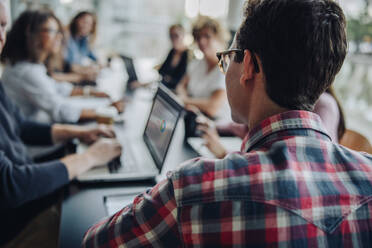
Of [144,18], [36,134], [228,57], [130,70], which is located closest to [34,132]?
[36,134]

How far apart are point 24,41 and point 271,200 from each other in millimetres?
1800

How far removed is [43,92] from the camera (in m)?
1.74

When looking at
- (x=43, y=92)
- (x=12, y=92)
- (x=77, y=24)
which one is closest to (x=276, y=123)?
(x=43, y=92)

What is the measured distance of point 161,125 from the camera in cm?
123

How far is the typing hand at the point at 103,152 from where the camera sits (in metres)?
1.16

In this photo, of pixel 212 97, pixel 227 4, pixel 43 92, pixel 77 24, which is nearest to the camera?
pixel 43 92

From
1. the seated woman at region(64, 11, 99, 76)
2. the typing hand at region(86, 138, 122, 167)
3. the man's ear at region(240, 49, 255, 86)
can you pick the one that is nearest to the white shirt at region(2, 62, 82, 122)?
the typing hand at region(86, 138, 122, 167)

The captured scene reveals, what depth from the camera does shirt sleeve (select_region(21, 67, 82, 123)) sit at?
1.72m

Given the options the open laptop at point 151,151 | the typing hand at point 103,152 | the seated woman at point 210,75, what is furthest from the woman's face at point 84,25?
the typing hand at point 103,152

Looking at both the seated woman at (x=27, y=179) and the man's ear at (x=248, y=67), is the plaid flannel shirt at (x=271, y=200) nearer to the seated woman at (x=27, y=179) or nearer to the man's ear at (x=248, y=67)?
the man's ear at (x=248, y=67)

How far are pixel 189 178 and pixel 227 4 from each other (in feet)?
13.5

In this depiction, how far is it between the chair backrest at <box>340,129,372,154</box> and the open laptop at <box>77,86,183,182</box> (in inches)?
27.5

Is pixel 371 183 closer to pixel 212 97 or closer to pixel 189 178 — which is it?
pixel 189 178

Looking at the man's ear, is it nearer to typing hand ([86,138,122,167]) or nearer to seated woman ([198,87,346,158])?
seated woman ([198,87,346,158])
